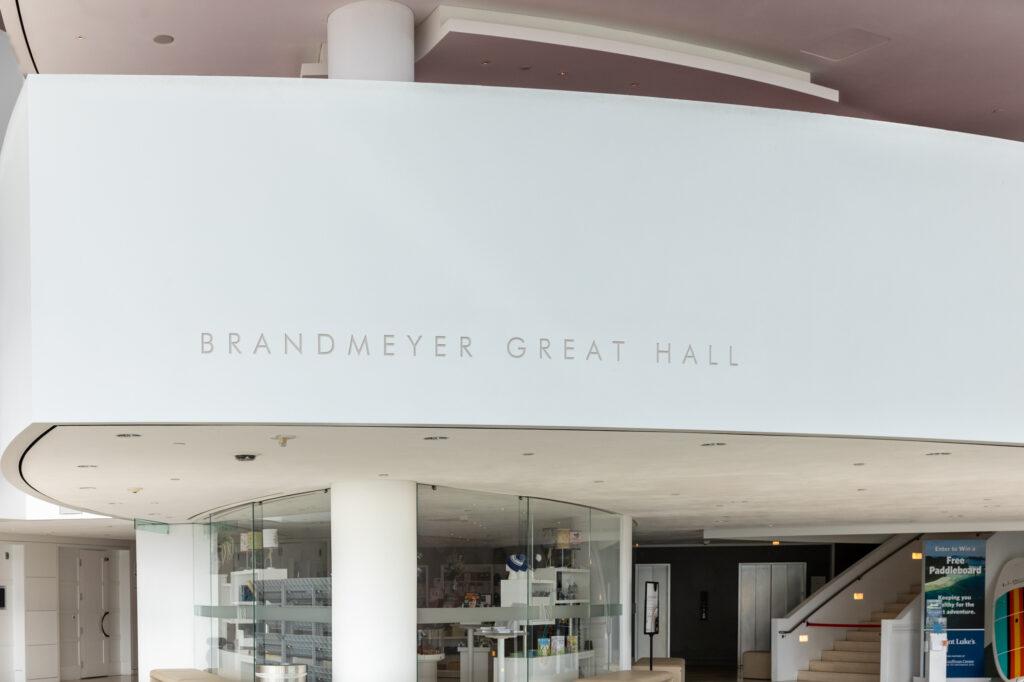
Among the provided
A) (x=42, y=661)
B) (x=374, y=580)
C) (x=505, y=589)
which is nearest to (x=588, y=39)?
(x=374, y=580)

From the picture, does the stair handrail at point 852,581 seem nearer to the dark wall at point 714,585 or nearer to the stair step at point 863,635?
the stair step at point 863,635

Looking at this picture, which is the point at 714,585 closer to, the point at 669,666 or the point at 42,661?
the point at 669,666

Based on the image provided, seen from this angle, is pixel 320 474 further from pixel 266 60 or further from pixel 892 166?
→ pixel 892 166

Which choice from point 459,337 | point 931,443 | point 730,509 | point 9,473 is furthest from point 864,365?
point 730,509

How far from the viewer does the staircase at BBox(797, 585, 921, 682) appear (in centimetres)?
2002

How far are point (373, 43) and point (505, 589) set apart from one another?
512 centimetres

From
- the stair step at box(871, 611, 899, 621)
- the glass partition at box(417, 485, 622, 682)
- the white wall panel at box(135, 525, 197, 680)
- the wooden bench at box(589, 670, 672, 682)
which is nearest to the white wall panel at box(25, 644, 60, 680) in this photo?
the white wall panel at box(135, 525, 197, 680)

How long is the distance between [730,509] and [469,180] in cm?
871

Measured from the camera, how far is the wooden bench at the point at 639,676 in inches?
515

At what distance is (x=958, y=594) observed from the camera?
18.2m

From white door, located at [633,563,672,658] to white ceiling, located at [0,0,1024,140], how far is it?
51.5ft

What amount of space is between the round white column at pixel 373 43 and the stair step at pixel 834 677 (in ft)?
50.2

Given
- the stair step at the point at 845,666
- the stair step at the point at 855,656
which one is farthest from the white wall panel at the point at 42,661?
the stair step at the point at 855,656

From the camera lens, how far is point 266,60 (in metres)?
9.97
